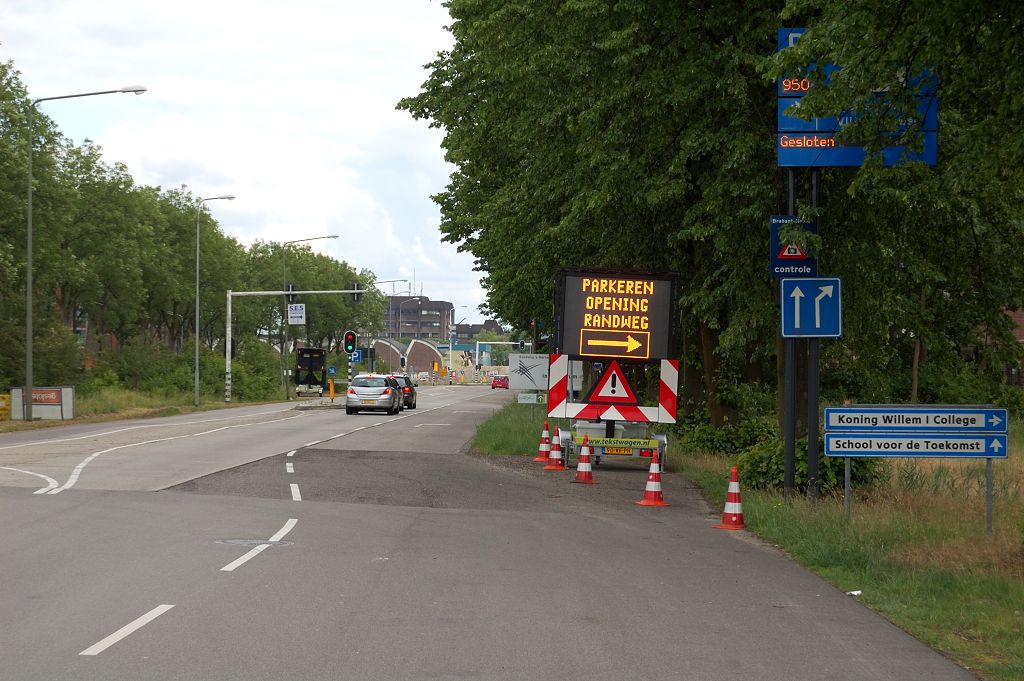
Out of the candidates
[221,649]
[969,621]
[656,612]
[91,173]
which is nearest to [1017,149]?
[969,621]

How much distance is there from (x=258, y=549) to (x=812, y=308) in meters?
7.47

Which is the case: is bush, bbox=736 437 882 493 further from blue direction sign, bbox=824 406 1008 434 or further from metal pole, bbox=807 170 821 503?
blue direction sign, bbox=824 406 1008 434

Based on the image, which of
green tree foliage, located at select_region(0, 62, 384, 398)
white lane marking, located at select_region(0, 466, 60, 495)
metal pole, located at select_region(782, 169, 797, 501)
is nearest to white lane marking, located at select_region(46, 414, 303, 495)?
white lane marking, located at select_region(0, 466, 60, 495)

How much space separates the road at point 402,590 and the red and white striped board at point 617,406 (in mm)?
3613

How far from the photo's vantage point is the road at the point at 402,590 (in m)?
7.08

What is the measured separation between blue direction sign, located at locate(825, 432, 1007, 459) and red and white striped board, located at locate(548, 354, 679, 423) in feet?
28.2

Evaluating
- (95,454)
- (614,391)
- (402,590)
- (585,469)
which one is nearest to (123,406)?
(95,454)

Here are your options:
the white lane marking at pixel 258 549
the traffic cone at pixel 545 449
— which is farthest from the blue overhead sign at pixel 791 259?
the traffic cone at pixel 545 449

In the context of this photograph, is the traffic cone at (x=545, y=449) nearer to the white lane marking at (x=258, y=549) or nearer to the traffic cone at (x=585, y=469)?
the traffic cone at (x=585, y=469)

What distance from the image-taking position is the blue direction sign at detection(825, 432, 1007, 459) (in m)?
13.3

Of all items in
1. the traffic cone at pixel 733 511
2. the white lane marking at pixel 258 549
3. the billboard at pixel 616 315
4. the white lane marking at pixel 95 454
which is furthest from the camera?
the billboard at pixel 616 315

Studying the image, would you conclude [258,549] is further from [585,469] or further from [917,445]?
[585,469]

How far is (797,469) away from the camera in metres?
16.2

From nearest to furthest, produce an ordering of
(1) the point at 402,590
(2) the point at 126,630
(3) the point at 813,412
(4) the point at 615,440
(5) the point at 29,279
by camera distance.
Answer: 1. (2) the point at 126,630
2. (1) the point at 402,590
3. (3) the point at 813,412
4. (4) the point at 615,440
5. (5) the point at 29,279
